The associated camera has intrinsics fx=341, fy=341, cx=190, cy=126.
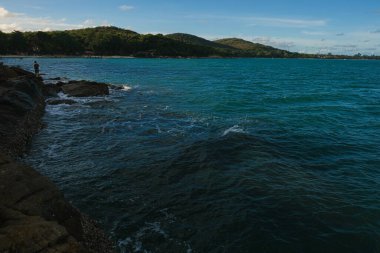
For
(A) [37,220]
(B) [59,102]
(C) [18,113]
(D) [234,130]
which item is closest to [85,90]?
(B) [59,102]

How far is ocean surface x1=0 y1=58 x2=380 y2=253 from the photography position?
48.8 ft

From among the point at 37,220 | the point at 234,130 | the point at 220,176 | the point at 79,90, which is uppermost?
the point at 37,220

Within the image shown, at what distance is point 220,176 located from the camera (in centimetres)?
2088

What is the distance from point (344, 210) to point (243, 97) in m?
37.8

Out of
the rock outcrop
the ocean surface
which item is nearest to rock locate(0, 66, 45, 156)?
the ocean surface

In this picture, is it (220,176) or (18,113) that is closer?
(220,176)

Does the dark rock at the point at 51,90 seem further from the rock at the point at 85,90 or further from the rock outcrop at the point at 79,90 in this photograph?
the rock at the point at 85,90

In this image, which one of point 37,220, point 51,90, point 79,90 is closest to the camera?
point 37,220

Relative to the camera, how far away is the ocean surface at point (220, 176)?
14.9 metres

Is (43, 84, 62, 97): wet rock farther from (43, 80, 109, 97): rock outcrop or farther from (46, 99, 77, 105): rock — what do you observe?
(46, 99, 77, 105): rock

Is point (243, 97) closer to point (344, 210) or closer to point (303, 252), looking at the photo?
point (344, 210)

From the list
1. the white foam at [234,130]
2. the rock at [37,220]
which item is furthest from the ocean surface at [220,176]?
the rock at [37,220]

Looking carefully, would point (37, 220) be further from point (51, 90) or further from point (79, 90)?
point (51, 90)

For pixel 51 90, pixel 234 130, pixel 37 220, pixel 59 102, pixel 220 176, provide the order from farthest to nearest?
pixel 51 90, pixel 59 102, pixel 234 130, pixel 220 176, pixel 37 220
